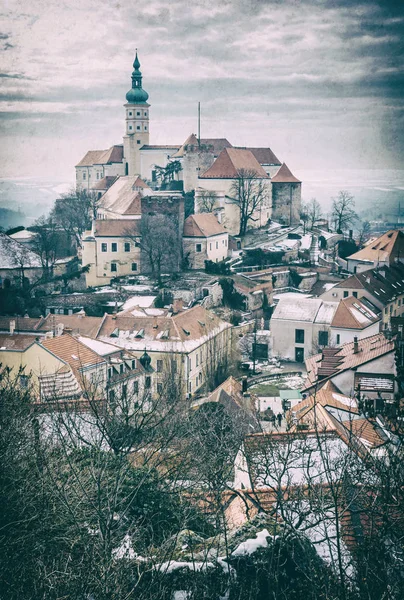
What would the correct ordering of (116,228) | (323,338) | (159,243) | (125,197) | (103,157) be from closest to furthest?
(323,338) → (159,243) → (116,228) → (125,197) → (103,157)

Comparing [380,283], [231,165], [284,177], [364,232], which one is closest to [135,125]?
[231,165]

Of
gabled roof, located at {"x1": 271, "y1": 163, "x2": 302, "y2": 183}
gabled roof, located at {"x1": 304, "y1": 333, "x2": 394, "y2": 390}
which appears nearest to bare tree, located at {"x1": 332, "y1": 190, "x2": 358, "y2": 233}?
gabled roof, located at {"x1": 271, "y1": 163, "x2": 302, "y2": 183}

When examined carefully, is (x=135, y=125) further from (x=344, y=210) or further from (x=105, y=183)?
(x=344, y=210)

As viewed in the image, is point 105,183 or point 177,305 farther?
point 105,183

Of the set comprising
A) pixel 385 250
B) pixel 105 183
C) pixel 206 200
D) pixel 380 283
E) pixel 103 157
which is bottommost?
pixel 380 283

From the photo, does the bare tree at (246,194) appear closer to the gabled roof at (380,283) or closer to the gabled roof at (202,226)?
the gabled roof at (202,226)

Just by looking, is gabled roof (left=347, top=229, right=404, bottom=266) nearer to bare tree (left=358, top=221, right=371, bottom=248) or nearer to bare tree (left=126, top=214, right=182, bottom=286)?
bare tree (left=358, top=221, right=371, bottom=248)

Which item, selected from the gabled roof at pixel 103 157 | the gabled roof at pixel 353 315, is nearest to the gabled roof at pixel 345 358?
the gabled roof at pixel 353 315

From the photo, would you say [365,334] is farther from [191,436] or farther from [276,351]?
[191,436]
